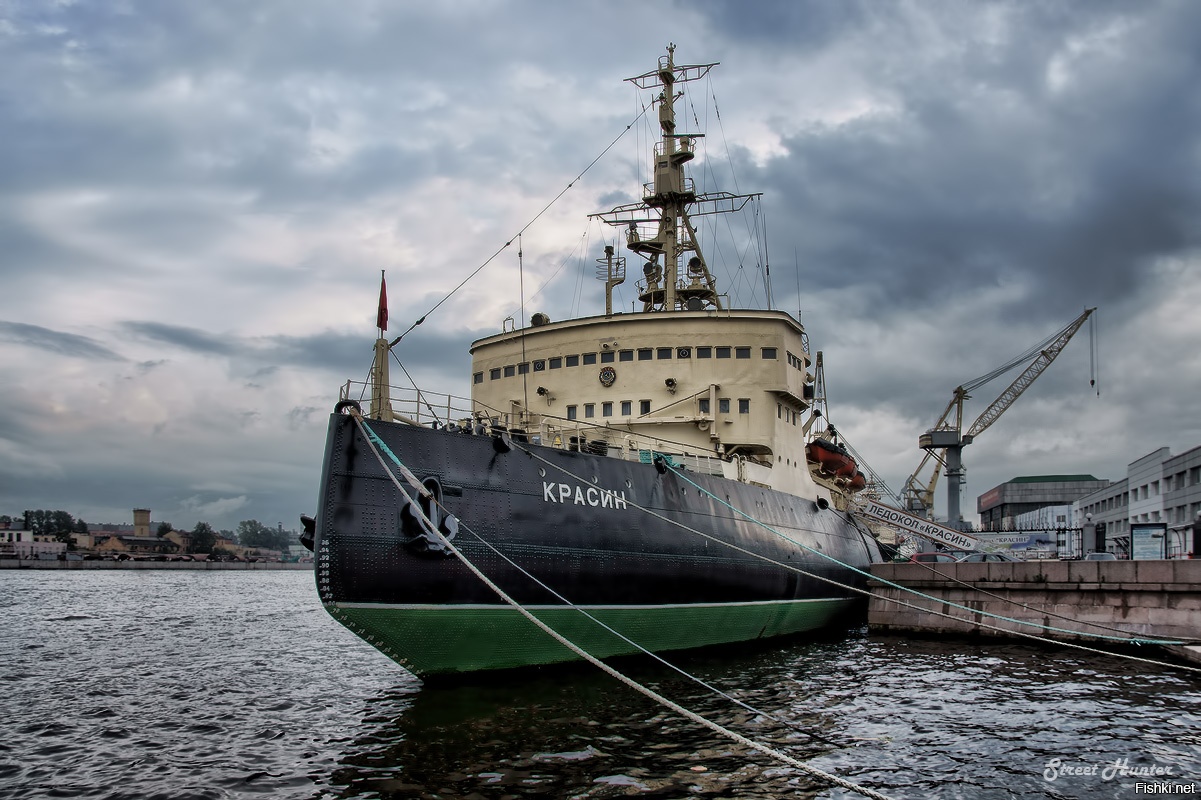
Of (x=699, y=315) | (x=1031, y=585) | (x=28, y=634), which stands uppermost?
(x=699, y=315)

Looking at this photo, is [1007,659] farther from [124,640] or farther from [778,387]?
[124,640]

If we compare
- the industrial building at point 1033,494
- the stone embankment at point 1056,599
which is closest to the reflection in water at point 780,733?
the stone embankment at point 1056,599

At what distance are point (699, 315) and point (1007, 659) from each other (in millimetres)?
10660

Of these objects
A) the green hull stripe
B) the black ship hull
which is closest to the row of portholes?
the black ship hull

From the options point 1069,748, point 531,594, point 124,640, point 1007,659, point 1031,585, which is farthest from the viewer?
point 124,640

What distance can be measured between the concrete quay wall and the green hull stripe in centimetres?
693

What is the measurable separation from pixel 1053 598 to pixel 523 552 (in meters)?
14.5

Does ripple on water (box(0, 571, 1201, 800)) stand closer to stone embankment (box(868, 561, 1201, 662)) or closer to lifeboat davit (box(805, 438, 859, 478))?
stone embankment (box(868, 561, 1201, 662))

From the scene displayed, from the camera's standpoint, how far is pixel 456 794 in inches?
352

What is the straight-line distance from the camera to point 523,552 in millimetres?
14570

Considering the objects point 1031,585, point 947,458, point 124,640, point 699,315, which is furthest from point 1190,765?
point 947,458

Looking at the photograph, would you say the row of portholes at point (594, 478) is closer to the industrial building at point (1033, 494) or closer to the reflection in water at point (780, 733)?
the reflection in water at point (780, 733)

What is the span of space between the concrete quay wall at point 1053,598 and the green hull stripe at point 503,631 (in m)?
6.93

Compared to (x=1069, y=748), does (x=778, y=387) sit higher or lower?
higher
